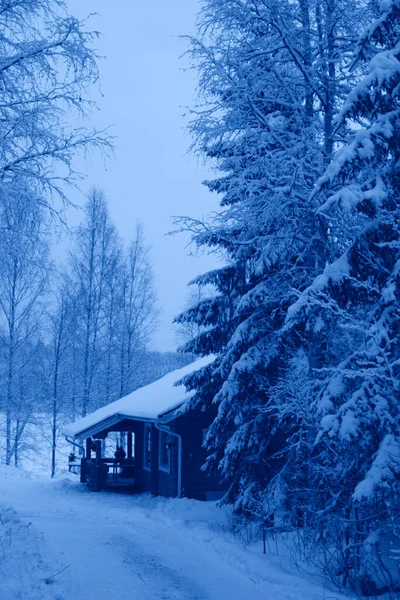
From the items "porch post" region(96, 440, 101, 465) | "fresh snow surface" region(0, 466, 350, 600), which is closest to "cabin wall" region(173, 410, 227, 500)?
"fresh snow surface" region(0, 466, 350, 600)

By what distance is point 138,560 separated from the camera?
11508mm

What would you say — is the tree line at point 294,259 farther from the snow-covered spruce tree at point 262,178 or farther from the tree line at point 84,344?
the tree line at point 84,344

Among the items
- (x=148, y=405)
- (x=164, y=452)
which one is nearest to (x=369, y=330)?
(x=148, y=405)

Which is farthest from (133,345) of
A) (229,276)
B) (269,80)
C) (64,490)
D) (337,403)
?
(337,403)

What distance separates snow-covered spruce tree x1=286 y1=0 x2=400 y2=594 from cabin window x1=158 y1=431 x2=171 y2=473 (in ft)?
42.4

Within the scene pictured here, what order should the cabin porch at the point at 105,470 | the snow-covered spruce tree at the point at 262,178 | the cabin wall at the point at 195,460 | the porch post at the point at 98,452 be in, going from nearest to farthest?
the snow-covered spruce tree at the point at 262,178 → the cabin wall at the point at 195,460 → the cabin porch at the point at 105,470 → the porch post at the point at 98,452

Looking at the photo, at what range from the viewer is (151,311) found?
37031 mm

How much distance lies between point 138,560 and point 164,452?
12.1 meters

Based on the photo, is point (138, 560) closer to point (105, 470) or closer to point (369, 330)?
point (369, 330)

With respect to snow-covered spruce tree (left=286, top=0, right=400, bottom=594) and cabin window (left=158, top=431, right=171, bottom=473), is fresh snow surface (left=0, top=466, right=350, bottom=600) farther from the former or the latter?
cabin window (left=158, top=431, right=171, bottom=473)

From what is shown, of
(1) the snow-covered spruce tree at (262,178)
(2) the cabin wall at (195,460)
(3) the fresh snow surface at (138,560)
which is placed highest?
(1) the snow-covered spruce tree at (262,178)

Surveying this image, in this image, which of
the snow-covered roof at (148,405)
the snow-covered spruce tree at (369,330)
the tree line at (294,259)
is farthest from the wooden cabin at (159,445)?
the snow-covered spruce tree at (369,330)

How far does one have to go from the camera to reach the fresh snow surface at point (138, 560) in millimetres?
9023

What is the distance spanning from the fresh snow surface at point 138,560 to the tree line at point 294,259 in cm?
97
